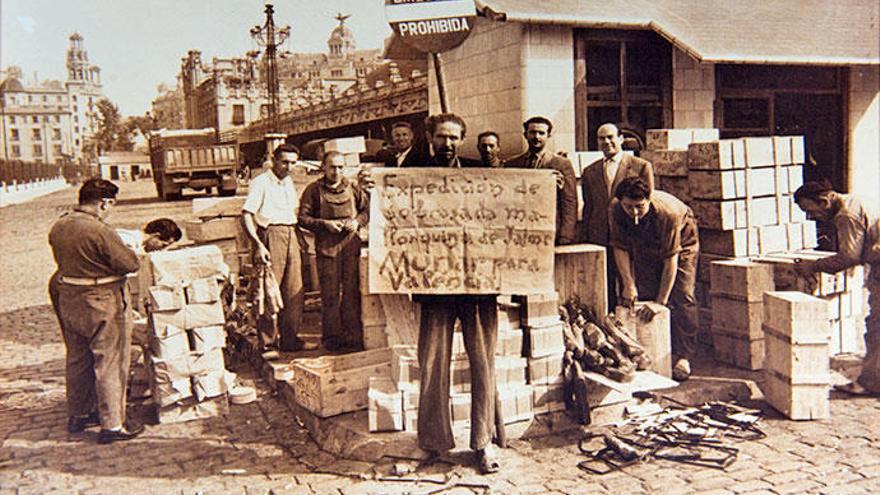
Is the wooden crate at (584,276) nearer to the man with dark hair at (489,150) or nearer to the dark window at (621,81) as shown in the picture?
the man with dark hair at (489,150)

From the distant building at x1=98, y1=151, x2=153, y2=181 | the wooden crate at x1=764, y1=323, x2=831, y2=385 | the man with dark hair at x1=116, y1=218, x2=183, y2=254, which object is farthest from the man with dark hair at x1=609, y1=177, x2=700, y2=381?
the distant building at x1=98, y1=151, x2=153, y2=181

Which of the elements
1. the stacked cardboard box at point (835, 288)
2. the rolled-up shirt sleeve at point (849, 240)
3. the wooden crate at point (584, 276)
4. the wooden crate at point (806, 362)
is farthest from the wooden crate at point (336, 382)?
the rolled-up shirt sleeve at point (849, 240)

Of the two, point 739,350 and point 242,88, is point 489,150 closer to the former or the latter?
point 739,350

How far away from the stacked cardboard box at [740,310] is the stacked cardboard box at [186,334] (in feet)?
16.1

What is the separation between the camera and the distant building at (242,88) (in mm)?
19828

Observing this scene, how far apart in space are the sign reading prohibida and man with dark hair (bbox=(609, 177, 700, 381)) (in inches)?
86.2

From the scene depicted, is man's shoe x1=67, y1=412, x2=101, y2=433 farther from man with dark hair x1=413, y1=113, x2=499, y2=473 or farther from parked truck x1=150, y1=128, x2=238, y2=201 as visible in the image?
parked truck x1=150, y1=128, x2=238, y2=201

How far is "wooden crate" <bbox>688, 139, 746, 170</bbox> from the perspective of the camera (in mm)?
7441

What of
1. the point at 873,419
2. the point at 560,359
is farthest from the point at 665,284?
the point at 873,419

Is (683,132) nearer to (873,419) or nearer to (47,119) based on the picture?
(873,419)

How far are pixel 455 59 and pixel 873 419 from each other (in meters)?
7.41

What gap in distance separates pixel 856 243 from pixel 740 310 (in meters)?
1.21

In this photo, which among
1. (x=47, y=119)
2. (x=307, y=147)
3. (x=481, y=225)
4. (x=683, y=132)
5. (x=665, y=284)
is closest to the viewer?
(x=481, y=225)

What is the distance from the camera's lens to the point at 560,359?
5.93m
